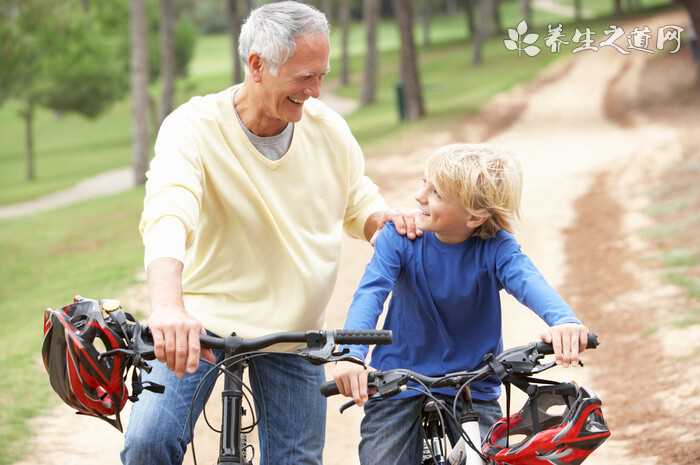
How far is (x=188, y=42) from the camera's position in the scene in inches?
2207

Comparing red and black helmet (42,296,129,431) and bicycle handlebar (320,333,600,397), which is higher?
red and black helmet (42,296,129,431)

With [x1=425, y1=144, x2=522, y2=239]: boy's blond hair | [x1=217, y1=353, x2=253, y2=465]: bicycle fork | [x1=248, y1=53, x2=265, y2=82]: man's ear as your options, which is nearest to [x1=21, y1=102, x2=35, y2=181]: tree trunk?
[x1=248, y1=53, x2=265, y2=82]: man's ear

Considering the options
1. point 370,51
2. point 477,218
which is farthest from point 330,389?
point 370,51

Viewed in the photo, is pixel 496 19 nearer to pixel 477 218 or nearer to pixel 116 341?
pixel 477 218

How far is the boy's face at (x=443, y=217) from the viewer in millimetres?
3545

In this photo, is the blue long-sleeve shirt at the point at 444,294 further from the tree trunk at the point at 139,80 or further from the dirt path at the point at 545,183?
the tree trunk at the point at 139,80

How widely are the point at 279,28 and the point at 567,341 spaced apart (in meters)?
1.32

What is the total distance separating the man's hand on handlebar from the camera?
2.81 m

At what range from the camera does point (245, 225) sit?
3.64 meters

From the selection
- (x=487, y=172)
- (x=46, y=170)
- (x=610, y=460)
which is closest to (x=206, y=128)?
(x=487, y=172)

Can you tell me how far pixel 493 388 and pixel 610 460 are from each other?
3.12 metres

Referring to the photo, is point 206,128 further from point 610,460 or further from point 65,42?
point 65,42

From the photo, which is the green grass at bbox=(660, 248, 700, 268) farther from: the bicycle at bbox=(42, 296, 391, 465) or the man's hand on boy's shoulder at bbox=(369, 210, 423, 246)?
the bicycle at bbox=(42, 296, 391, 465)

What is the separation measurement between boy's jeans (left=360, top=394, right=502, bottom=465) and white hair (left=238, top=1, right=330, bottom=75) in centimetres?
116
